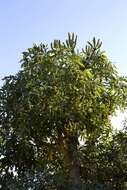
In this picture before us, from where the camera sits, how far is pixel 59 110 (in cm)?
2730

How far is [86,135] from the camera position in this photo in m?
29.5

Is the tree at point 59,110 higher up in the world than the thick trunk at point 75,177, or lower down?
higher up

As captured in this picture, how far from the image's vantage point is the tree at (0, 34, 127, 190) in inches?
1077

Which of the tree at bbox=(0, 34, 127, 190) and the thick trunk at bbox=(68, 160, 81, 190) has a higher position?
the tree at bbox=(0, 34, 127, 190)

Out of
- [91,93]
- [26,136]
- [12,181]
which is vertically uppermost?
[91,93]

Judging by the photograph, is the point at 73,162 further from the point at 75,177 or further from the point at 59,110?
the point at 59,110

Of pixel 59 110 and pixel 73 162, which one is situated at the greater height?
pixel 59 110

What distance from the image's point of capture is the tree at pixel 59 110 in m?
27.4

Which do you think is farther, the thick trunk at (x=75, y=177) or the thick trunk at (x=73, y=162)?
the thick trunk at (x=73, y=162)

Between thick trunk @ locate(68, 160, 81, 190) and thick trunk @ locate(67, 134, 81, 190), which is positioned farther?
thick trunk @ locate(67, 134, 81, 190)

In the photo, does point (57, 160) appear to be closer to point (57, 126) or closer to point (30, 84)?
point (57, 126)

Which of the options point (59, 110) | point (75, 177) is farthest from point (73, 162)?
point (59, 110)

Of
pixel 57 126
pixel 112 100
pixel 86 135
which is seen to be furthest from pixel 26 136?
pixel 112 100

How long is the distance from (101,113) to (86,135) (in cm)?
163
